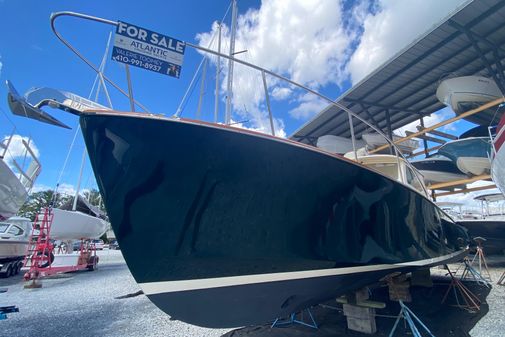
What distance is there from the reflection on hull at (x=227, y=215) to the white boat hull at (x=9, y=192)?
8029mm

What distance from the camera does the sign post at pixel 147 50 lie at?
1987 millimetres

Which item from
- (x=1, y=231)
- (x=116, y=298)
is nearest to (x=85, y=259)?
(x=1, y=231)

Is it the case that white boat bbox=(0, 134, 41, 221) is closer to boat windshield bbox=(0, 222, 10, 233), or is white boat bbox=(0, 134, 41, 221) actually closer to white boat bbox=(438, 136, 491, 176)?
boat windshield bbox=(0, 222, 10, 233)

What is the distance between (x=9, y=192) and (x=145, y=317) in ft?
23.0

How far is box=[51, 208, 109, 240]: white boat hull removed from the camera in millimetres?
8773

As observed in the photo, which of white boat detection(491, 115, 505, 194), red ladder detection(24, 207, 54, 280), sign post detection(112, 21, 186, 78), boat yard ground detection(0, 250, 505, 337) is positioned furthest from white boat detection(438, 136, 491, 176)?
red ladder detection(24, 207, 54, 280)

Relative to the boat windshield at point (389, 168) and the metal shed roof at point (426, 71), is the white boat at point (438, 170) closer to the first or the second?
the metal shed roof at point (426, 71)

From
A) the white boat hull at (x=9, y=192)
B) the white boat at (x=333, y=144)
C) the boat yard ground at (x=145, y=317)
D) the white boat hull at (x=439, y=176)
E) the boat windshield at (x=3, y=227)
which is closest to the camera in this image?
the boat yard ground at (x=145, y=317)

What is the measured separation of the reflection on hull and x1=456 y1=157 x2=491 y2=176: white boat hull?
33.9 feet

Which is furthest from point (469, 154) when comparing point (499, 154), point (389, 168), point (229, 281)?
point (229, 281)

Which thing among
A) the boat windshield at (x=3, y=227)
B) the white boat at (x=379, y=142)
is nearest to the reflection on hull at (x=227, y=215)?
the white boat at (x=379, y=142)

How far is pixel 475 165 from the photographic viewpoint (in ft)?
33.1

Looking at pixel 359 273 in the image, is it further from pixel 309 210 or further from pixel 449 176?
pixel 449 176

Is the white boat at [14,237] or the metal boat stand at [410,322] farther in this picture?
the white boat at [14,237]
